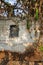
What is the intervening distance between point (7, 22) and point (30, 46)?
2.49 metres

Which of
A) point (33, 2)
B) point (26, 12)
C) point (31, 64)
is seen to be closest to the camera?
point (31, 64)

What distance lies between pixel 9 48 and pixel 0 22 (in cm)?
198

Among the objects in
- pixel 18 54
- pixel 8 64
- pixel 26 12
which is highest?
pixel 26 12

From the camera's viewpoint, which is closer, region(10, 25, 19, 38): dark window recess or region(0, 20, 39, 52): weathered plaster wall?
region(0, 20, 39, 52): weathered plaster wall

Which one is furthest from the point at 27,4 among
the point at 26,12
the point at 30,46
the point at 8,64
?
the point at 30,46

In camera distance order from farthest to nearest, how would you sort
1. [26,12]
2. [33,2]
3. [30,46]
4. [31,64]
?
1. [30,46]
2. [26,12]
3. [33,2]
4. [31,64]

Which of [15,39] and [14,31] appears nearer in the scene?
[15,39]

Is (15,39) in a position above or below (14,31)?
below

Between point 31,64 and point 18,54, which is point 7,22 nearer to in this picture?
point 18,54

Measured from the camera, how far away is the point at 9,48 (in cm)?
1870

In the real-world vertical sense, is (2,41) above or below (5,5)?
below

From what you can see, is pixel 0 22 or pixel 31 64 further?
pixel 0 22

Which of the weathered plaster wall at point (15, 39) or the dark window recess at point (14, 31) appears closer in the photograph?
the weathered plaster wall at point (15, 39)

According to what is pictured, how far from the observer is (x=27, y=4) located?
30.4 feet
